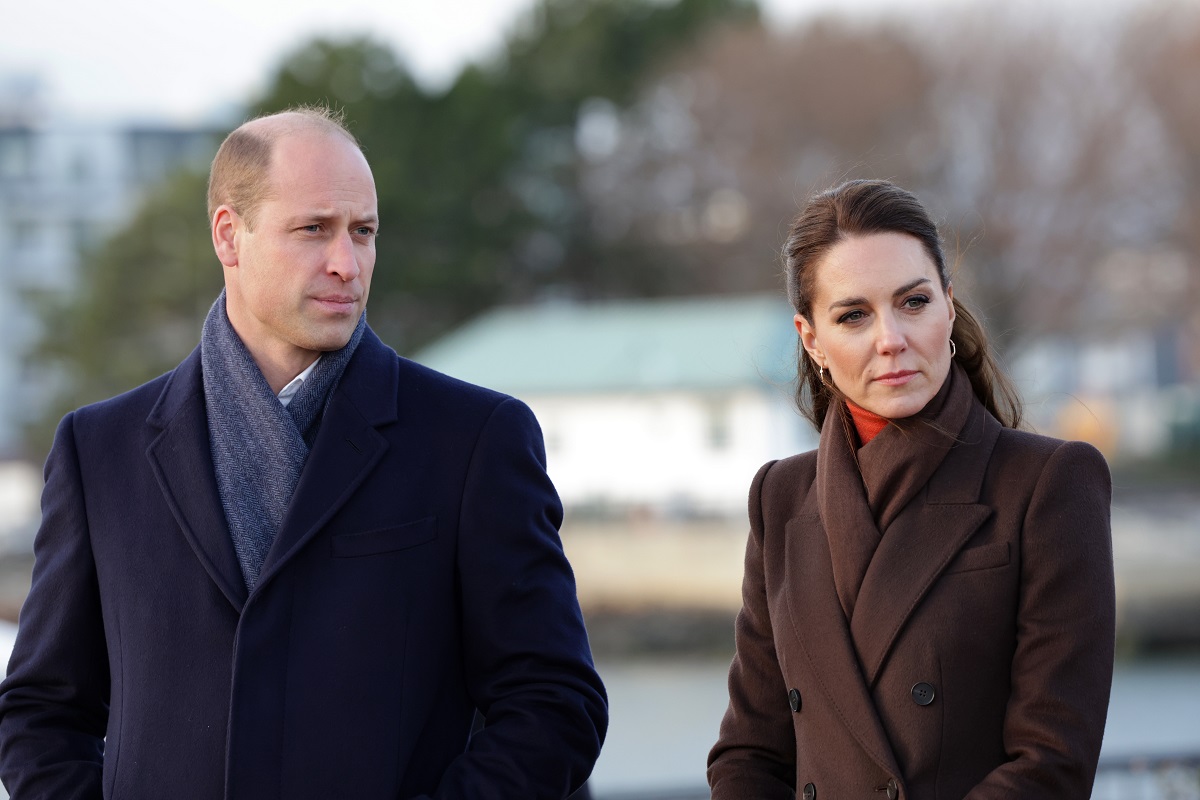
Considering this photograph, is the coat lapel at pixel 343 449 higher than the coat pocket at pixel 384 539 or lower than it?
higher

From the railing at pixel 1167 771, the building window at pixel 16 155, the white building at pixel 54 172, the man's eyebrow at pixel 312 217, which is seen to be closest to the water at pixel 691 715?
the railing at pixel 1167 771

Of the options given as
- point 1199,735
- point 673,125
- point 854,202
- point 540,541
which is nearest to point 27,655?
point 540,541

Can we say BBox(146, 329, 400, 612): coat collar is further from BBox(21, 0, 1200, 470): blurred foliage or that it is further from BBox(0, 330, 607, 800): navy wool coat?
BBox(21, 0, 1200, 470): blurred foliage

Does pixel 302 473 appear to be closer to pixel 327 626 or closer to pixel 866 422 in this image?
pixel 327 626

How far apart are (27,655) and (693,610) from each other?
2252 cm

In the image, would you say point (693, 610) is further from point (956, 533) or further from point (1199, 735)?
point (956, 533)

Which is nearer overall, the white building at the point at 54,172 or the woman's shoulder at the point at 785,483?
the woman's shoulder at the point at 785,483

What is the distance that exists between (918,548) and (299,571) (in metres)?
0.92

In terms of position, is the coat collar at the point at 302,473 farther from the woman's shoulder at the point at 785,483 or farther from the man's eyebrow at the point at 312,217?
the woman's shoulder at the point at 785,483

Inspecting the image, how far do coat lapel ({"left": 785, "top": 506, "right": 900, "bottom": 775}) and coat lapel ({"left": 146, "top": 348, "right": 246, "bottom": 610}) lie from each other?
842 mm

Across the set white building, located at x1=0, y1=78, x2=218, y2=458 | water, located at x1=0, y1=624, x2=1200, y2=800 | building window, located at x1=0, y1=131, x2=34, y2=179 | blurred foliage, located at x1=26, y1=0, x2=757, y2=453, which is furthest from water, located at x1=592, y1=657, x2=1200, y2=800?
building window, located at x1=0, y1=131, x2=34, y2=179

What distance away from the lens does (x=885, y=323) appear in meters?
2.37

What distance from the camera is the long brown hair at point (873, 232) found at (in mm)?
2439

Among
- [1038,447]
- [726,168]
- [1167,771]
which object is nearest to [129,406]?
[1038,447]
